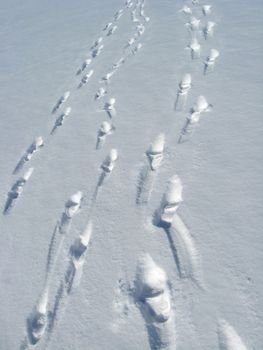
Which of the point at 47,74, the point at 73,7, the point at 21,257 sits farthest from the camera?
the point at 73,7

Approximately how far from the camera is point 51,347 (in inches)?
60.8

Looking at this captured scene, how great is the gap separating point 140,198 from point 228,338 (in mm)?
857

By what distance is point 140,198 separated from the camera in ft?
6.49

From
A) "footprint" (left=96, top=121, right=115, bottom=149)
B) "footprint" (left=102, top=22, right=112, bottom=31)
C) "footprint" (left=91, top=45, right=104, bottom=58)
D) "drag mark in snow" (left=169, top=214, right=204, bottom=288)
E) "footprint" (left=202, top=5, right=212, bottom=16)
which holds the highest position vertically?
"footprint" (left=202, top=5, right=212, bottom=16)

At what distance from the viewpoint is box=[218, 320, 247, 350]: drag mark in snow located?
132cm

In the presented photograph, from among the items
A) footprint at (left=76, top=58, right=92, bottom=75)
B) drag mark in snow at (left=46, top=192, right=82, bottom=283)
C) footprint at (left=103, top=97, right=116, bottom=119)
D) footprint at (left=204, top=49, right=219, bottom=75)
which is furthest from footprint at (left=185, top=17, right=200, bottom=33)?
drag mark in snow at (left=46, top=192, right=82, bottom=283)

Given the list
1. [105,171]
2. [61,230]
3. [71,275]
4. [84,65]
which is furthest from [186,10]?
[71,275]

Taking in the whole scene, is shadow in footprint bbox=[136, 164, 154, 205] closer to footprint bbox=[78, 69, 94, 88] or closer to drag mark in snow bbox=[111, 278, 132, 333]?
drag mark in snow bbox=[111, 278, 132, 333]

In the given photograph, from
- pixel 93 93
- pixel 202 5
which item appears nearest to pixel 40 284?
pixel 93 93

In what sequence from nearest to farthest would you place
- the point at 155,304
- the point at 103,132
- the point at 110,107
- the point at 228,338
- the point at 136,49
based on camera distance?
1. the point at 228,338
2. the point at 155,304
3. the point at 103,132
4. the point at 110,107
5. the point at 136,49

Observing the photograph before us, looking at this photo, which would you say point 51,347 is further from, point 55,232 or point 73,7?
point 73,7

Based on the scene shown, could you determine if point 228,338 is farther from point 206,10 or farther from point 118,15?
point 118,15

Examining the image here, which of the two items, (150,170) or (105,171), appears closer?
(150,170)

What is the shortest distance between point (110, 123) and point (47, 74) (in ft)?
5.09
